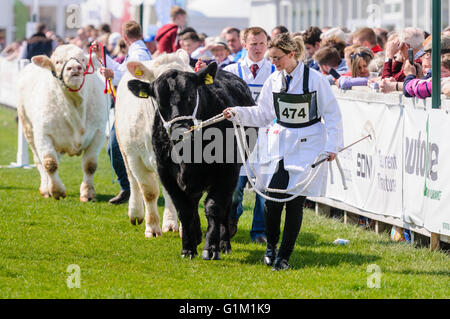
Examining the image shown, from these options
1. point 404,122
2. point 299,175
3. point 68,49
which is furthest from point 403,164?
point 68,49

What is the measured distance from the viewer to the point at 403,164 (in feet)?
30.1

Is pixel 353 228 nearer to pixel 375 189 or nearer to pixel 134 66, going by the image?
pixel 375 189

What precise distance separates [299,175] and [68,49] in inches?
188

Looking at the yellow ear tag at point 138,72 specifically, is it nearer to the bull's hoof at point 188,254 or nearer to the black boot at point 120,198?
the bull's hoof at point 188,254

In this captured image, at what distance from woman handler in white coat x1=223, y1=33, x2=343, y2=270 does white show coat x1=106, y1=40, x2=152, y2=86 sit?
9.16 ft

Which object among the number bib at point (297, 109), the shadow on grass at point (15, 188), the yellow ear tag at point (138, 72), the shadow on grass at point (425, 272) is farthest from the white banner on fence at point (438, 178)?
the shadow on grass at point (15, 188)

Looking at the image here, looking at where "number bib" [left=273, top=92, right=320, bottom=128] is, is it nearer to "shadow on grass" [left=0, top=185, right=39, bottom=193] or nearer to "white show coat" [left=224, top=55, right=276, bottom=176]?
"white show coat" [left=224, top=55, right=276, bottom=176]

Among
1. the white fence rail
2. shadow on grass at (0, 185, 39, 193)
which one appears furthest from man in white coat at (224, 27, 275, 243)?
the white fence rail

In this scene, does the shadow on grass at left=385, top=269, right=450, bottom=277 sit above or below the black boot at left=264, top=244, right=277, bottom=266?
below

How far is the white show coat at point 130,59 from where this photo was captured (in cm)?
1023

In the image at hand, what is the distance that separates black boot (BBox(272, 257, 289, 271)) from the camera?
7.72 m

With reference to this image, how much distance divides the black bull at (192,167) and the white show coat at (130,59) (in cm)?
206

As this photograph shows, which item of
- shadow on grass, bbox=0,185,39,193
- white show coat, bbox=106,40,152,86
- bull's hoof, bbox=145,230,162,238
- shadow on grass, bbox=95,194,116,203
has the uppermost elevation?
white show coat, bbox=106,40,152,86

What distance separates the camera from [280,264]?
773cm
